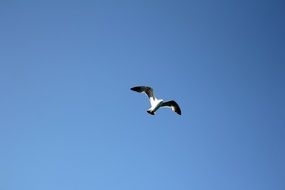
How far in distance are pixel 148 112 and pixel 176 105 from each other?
8.08ft

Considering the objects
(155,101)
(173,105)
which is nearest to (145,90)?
(155,101)

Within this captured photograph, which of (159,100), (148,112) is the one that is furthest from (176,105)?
(148,112)

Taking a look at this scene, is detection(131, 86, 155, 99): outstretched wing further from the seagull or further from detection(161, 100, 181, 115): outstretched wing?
detection(161, 100, 181, 115): outstretched wing

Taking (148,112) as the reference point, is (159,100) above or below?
above

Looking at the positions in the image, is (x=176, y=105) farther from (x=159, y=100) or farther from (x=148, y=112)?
(x=148, y=112)

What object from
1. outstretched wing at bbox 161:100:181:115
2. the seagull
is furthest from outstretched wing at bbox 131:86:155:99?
outstretched wing at bbox 161:100:181:115

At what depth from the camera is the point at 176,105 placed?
17203 mm

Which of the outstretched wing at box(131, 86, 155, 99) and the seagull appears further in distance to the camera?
the outstretched wing at box(131, 86, 155, 99)

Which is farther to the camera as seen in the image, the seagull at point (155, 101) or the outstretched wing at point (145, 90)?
the outstretched wing at point (145, 90)

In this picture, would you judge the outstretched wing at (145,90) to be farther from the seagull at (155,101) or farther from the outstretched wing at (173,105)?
the outstretched wing at (173,105)

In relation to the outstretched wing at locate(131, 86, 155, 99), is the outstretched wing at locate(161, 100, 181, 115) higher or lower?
lower

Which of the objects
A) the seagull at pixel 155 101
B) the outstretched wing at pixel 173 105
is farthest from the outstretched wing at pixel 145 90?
the outstretched wing at pixel 173 105

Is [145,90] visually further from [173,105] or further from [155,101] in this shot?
[173,105]

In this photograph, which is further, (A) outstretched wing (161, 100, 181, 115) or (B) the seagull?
(A) outstretched wing (161, 100, 181, 115)
